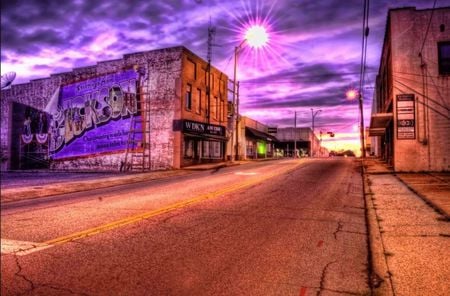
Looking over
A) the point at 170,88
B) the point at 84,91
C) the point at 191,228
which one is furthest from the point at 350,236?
the point at 84,91

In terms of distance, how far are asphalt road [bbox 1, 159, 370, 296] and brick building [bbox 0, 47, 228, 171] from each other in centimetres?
1948

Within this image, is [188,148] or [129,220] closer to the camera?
[129,220]

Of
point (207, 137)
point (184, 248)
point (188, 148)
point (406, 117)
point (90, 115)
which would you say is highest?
Answer: point (90, 115)

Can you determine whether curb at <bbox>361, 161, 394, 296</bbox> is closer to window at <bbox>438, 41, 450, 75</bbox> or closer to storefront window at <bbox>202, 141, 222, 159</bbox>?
window at <bbox>438, 41, 450, 75</bbox>

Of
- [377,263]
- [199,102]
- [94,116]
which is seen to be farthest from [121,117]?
[377,263]

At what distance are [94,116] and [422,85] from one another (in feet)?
80.5

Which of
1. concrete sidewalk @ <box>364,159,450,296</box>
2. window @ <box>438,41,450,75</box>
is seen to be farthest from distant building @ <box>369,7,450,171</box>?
concrete sidewalk @ <box>364,159,450,296</box>

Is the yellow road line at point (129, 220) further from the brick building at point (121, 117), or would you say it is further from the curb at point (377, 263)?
the brick building at point (121, 117)

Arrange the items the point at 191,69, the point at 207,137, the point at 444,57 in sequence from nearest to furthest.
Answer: the point at 444,57, the point at 191,69, the point at 207,137

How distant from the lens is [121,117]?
103ft

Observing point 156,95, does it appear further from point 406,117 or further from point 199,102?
point 406,117

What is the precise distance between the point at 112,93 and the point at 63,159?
7.97 m

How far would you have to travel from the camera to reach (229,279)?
4945 mm

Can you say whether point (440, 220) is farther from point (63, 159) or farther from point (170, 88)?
point (63, 159)
